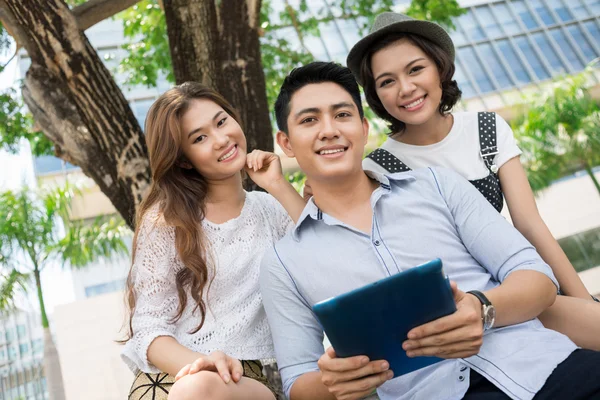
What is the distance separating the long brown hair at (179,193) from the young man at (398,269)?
38 centimetres

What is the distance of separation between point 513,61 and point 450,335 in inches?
1094

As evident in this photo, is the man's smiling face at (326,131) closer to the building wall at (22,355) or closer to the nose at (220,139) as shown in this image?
the nose at (220,139)

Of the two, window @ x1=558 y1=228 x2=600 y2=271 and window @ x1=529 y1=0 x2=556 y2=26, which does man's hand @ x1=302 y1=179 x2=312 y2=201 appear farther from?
window @ x1=529 y1=0 x2=556 y2=26

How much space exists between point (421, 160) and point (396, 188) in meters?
0.56

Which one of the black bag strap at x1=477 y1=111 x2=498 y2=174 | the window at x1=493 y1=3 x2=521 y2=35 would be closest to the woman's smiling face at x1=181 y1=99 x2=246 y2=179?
the black bag strap at x1=477 y1=111 x2=498 y2=174

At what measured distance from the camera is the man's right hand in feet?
5.54

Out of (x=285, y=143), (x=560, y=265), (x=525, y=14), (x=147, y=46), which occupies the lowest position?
(x=560, y=265)

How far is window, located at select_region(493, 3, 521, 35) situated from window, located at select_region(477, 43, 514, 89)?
5.19 ft

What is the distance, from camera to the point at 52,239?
11.0 meters

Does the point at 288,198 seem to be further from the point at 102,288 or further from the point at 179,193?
the point at 102,288

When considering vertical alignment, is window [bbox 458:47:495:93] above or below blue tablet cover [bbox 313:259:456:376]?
above

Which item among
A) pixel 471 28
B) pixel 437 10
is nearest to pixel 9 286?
pixel 437 10

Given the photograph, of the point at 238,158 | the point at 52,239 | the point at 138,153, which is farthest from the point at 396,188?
the point at 52,239

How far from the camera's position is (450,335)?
1.67 meters
